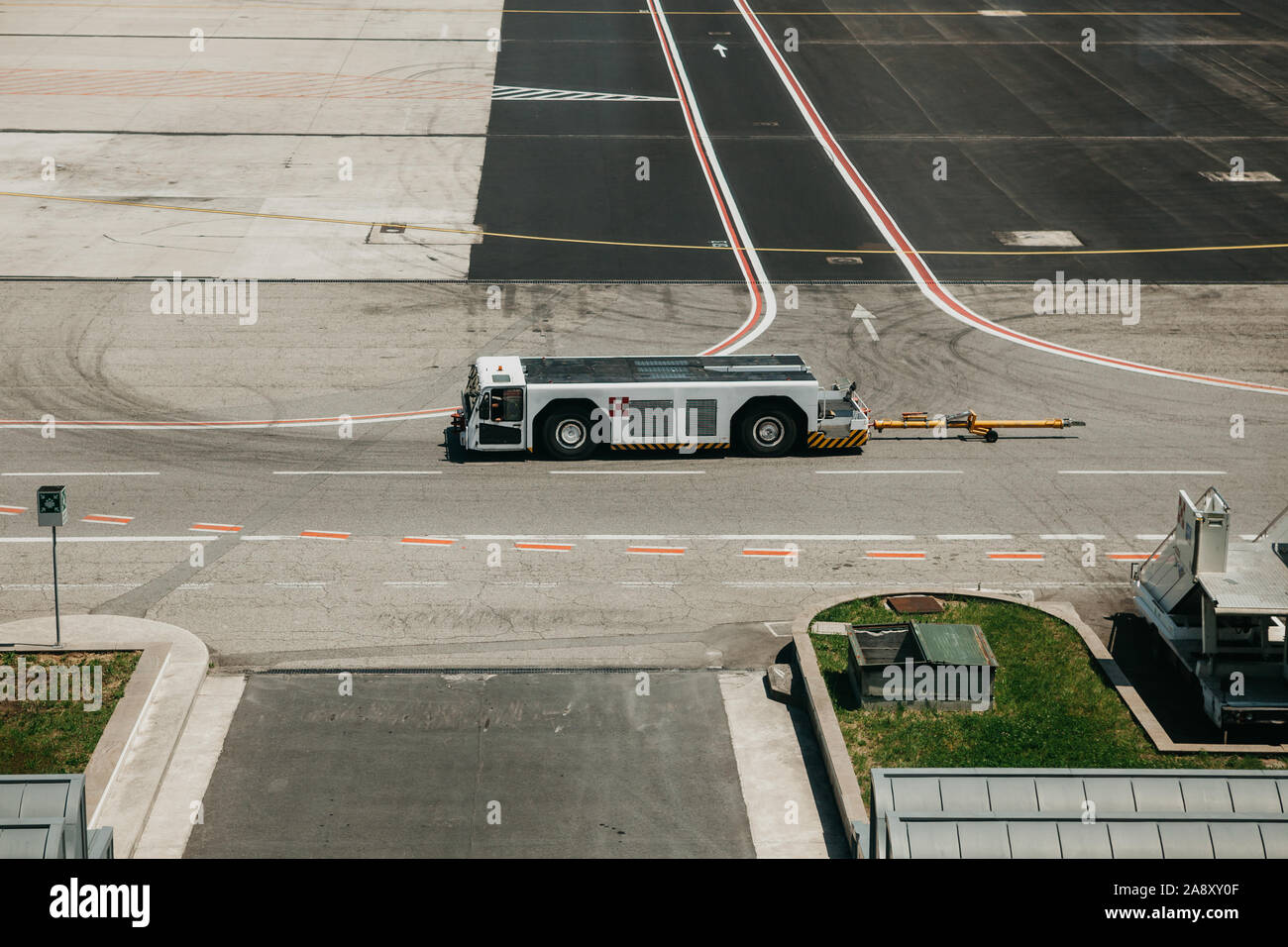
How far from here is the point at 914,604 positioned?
953 inches

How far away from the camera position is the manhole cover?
23984 millimetres

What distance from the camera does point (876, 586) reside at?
2541 cm

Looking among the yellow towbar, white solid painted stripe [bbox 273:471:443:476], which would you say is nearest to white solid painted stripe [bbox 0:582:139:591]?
white solid painted stripe [bbox 273:471:443:476]

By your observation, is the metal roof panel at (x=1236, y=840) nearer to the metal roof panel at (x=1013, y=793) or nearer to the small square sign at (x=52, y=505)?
the metal roof panel at (x=1013, y=793)

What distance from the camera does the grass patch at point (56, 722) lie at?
1920 centimetres

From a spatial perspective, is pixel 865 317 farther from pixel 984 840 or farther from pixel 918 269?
pixel 984 840

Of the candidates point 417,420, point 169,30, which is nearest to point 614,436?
point 417,420

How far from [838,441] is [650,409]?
4.45 meters

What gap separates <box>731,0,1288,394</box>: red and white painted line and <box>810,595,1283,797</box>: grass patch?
1706 centimetres

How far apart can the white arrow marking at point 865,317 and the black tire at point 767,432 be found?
915 centimetres

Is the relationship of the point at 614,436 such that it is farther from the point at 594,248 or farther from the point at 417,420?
the point at 594,248

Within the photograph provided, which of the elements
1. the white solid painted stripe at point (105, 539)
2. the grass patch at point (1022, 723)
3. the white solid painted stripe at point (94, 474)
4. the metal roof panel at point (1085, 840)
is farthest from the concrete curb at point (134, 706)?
the metal roof panel at point (1085, 840)

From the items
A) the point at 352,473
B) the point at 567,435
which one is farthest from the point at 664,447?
the point at 352,473

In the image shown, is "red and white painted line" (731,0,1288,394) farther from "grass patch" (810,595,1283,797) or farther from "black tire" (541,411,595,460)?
"grass patch" (810,595,1283,797)
